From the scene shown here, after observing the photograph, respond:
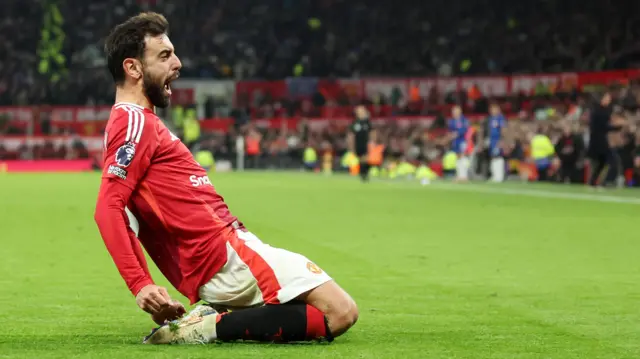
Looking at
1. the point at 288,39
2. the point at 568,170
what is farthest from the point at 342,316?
the point at 288,39

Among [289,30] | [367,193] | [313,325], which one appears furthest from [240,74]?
[313,325]

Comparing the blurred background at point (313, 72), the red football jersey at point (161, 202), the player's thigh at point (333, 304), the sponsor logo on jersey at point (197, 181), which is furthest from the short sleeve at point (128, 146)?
the blurred background at point (313, 72)

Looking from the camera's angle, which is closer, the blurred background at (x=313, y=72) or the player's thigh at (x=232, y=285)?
the player's thigh at (x=232, y=285)

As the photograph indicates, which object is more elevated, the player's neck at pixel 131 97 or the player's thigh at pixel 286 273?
the player's neck at pixel 131 97

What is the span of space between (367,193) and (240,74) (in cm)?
3141

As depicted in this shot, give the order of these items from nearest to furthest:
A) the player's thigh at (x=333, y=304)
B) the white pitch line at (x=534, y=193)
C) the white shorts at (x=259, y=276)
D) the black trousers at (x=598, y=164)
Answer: the white shorts at (x=259, y=276)
the player's thigh at (x=333, y=304)
the white pitch line at (x=534, y=193)
the black trousers at (x=598, y=164)

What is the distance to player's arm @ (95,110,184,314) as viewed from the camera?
5.71 metres

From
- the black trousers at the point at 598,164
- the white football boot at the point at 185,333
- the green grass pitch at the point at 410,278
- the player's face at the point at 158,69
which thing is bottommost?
the black trousers at the point at 598,164

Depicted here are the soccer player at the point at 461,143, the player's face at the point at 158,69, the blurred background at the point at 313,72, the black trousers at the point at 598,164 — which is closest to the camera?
the player's face at the point at 158,69

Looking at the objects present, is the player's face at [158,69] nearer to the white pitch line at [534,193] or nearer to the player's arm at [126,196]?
the player's arm at [126,196]

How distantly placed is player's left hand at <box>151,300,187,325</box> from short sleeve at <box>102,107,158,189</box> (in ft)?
2.00

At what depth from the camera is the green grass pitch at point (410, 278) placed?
6.33 metres

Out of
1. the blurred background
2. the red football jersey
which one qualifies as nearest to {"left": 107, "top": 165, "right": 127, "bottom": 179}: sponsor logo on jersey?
the red football jersey

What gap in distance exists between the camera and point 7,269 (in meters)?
10.9
